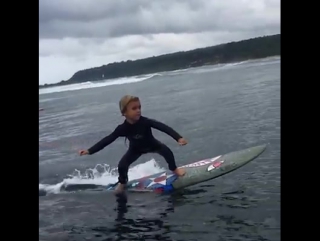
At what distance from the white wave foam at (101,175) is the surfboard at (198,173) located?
7 cm

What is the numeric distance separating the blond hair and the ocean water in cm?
14

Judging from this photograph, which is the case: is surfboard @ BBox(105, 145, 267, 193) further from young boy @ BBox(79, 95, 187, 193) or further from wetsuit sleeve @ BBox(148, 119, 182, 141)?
wetsuit sleeve @ BBox(148, 119, 182, 141)

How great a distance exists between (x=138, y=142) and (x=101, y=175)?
633mm

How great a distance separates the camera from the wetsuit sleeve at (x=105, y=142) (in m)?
4.64

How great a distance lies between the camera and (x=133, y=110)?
458 centimetres

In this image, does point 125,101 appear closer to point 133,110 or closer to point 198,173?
point 133,110

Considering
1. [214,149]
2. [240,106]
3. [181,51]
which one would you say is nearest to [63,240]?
[214,149]

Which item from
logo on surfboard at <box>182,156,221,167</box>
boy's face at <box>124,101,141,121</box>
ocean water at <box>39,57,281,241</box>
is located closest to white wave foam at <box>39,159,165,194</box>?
ocean water at <box>39,57,281,241</box>

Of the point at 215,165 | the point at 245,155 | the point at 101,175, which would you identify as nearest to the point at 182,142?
the point at 215,165

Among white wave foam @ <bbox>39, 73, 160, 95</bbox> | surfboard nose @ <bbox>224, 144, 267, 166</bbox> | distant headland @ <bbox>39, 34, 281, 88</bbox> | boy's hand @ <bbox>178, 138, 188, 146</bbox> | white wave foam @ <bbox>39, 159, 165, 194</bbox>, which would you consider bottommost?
white wave foam @ <bbox>39, 159, 165, 194</bbox>

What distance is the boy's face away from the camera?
457 centimetres
